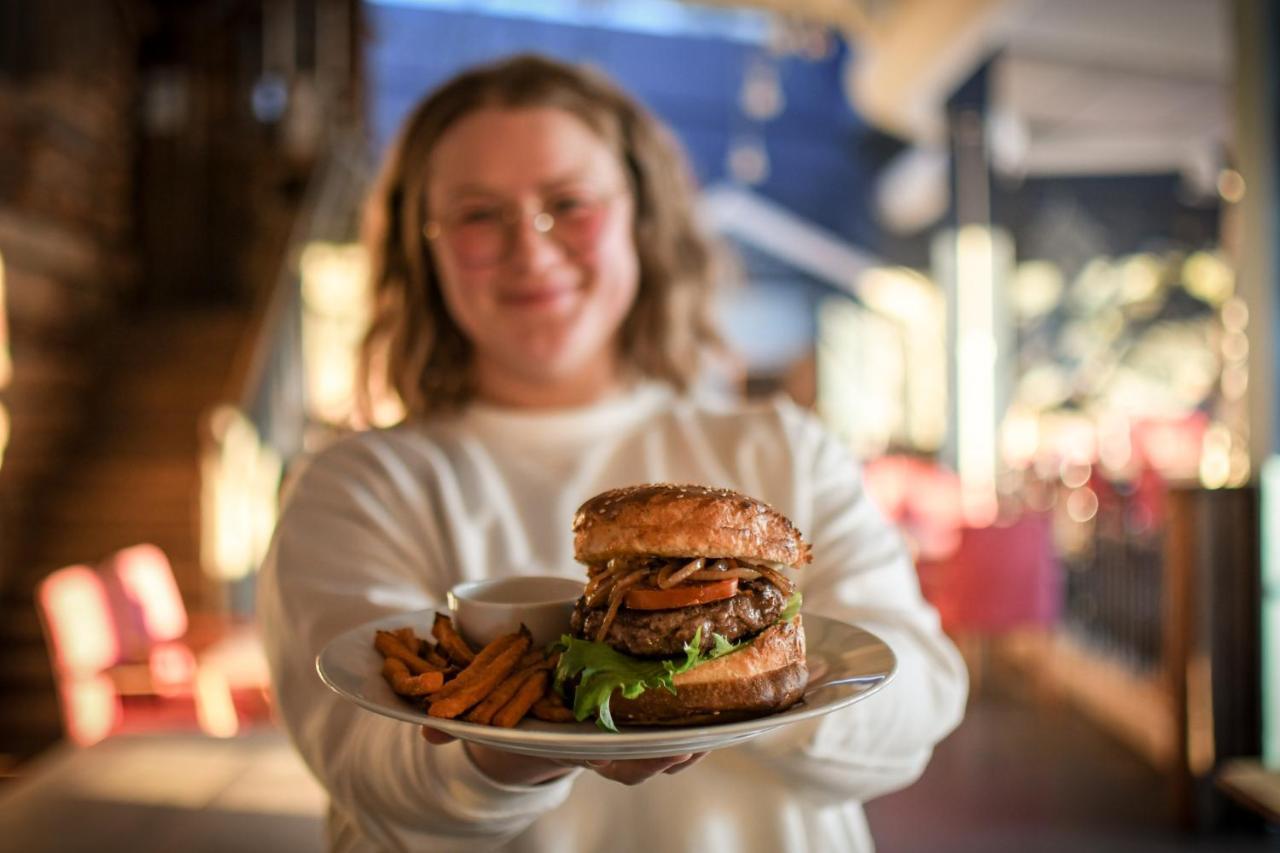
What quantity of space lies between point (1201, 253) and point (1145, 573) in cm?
894

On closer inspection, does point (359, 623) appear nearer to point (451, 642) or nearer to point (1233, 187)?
point (451, 642)

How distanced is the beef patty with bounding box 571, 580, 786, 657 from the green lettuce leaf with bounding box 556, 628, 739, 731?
13 mm

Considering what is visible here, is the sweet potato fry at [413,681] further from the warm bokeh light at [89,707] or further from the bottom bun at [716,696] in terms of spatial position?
the warm bokeh light at [89,707]

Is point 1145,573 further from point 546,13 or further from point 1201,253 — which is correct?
point 546,13

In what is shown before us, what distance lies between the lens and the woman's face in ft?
4.54

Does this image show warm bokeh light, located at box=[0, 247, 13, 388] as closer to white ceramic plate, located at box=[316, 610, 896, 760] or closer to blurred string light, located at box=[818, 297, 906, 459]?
white ceramic plate, located at box=[316, 610, 896, 760]

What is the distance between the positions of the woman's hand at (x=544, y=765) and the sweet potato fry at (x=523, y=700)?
9 cm

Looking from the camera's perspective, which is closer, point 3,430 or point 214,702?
point 214,702

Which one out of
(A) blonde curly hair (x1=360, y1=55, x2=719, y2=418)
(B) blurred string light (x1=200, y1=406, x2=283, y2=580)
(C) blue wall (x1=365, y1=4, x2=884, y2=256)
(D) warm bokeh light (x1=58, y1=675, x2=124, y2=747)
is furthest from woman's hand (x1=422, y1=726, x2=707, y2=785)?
(C) blue wall (x1=365, y1=4, x2=884, y2=256)

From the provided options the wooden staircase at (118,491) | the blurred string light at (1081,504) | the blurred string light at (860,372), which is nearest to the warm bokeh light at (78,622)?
the wooden staircase at (118,491)

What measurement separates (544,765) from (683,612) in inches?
9.1

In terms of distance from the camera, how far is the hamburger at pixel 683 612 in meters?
0.94

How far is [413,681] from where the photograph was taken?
93 centimetres

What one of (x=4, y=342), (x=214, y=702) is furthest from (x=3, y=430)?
(x=214, y=702)
